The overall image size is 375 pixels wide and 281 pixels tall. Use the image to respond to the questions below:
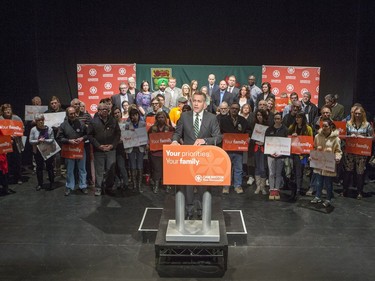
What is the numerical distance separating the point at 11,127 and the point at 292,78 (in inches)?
306

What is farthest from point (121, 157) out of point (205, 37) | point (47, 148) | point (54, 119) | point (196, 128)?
point (205, 37)

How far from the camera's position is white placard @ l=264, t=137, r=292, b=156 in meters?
7.85

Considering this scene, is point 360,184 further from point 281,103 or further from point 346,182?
point 281,103

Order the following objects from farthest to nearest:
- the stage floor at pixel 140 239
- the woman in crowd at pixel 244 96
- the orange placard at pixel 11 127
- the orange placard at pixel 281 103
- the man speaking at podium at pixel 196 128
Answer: the orange placard at pixel 281 103 < the woman in crowd at pixel 244 96 < the orange placard at pixel 11 127 < the man speaking at podium at pixel 196 128 < the stage floor at pixel 140 239

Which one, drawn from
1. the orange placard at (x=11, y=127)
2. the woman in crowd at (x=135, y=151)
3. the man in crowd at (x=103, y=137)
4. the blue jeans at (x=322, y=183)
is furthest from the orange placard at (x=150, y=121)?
the blue jeans at (x=322, y=183)

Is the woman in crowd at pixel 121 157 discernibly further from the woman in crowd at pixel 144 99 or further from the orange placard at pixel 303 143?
the orange placard at pixel 303 143

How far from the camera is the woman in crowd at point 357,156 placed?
8.11 metres

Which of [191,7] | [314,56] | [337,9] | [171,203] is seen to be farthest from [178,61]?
[171,203]

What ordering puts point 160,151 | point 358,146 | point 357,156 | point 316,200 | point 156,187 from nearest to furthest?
point 316,200 < point 358,146 < point 357,156 < point 160,151 < point 156,187

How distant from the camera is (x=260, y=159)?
8.34 meters

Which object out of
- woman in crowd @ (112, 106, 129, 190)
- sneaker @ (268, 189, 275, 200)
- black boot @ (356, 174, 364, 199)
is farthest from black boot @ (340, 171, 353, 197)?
woman in crowd @ (112, 106, 129, 190)

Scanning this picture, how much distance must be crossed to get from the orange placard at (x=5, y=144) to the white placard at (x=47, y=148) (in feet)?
1.82

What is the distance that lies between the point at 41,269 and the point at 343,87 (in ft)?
33.7

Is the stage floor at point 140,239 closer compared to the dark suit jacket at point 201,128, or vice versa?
the stage floor at point 140,239
